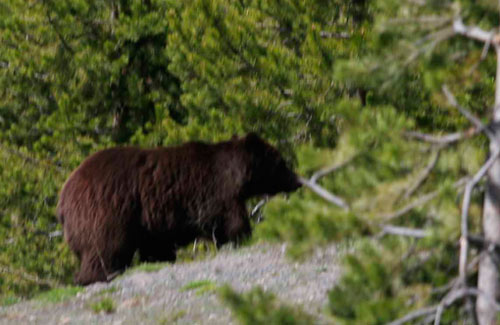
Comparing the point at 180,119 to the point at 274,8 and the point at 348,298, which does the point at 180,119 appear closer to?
the point at 274,8

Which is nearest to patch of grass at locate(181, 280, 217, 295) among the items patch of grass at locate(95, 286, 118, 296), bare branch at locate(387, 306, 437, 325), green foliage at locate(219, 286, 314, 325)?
patch of grass at locate(95, 286, 118, 296)

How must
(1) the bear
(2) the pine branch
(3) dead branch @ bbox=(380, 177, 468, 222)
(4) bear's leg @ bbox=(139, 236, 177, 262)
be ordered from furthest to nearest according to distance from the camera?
(2) the pine branch, (4) bear's leg @ bbox=(139, 236, 177, 262), (1) the bear, (3) dead branch @ bbox=(380, 177, 468, 222)

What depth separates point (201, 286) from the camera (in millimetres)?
7816

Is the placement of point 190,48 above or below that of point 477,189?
below

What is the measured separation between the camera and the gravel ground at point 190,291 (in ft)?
23.1

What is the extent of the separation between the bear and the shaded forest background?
2.48 feet

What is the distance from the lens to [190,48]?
13609 mm

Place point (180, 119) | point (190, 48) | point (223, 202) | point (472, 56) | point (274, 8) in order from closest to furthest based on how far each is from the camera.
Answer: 1. point (472, 56)
2. point (223, 202)
3. point (274, 8)
4. point (190, 48)
5. point (180, 119)

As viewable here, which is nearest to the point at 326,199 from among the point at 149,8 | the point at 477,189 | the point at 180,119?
the point at 477,189

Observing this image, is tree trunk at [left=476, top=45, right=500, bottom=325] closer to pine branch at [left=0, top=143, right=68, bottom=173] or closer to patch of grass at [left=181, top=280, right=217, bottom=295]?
patch of grass at [left=181, top=280, right=217, bottom=295]

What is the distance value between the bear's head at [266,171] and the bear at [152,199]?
0.7 inches

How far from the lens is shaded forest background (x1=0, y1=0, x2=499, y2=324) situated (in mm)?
4184

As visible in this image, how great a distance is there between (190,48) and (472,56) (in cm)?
933

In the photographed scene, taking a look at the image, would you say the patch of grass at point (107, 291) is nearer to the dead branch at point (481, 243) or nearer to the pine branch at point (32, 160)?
the dead branch at point (481, 243)
